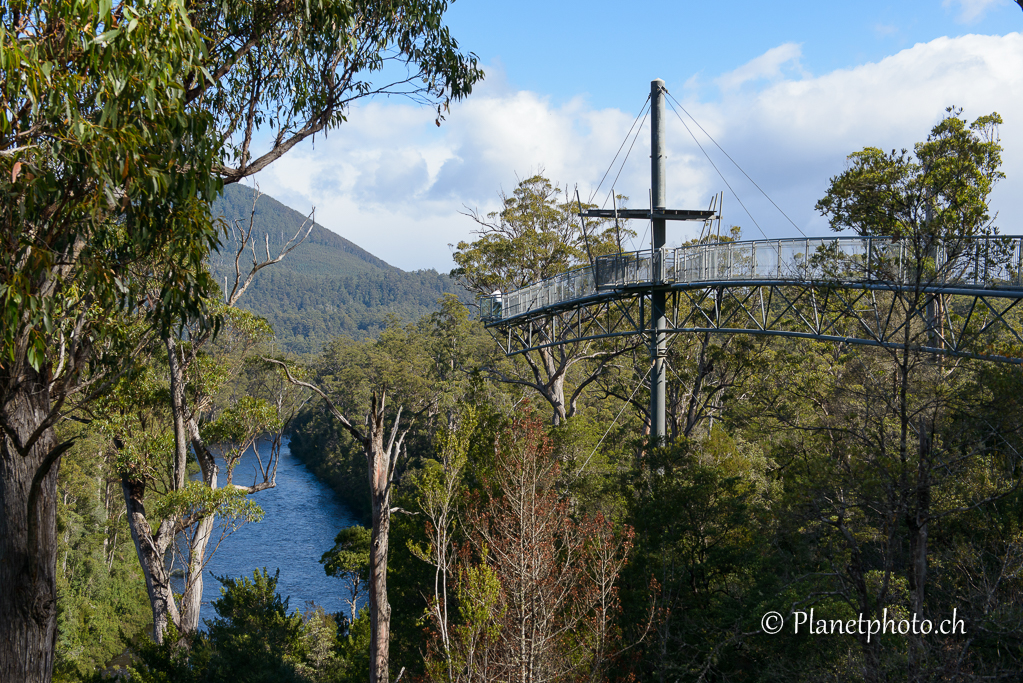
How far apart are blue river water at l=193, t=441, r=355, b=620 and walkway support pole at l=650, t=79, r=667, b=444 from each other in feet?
58.9

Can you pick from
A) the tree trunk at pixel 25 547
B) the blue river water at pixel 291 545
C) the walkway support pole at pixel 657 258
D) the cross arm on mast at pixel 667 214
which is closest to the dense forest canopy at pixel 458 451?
the tree trunk at pixel 25 547

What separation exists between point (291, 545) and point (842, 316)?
1204 inches

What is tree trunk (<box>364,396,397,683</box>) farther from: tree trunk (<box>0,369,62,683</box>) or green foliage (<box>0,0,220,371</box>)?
tree trunk (<box>0,369,62,683</box>)

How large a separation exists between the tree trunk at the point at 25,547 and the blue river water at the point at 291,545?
22.9 m

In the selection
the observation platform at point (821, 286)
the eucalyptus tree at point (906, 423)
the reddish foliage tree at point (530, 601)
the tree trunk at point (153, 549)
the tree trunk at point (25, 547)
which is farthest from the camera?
the tree trunk at point (153, 549)

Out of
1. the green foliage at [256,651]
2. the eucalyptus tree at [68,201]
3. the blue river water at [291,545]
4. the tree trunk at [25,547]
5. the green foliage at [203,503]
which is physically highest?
the eucalyptus tree at [68,201]

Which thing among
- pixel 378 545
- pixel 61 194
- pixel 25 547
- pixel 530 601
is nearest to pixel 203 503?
A: pixel 378 545

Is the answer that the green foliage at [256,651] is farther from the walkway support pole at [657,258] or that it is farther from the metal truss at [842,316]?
the walkway support pole at [657,258]

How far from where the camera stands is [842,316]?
15211 millimetres

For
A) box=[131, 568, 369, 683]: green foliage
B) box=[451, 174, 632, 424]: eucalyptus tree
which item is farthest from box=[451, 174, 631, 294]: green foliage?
box=[131, 568, 369, 683]: green foliage

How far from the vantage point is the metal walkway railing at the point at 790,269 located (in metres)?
10.3

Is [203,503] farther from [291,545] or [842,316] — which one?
[291,545]

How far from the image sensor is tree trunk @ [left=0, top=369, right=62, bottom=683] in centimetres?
593

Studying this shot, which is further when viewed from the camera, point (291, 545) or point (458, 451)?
point (291, 545)
